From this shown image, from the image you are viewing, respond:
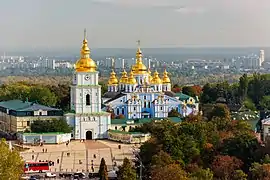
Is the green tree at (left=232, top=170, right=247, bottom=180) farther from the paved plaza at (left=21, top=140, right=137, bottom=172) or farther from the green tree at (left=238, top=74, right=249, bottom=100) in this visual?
the green tree at (left=238, top=74, right=249, bottom=100)

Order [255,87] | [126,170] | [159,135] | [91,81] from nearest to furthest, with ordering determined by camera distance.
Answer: [126,170]
[159,135]
[91,81]
[255,87]

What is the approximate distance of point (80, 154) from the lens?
2462 centimetres

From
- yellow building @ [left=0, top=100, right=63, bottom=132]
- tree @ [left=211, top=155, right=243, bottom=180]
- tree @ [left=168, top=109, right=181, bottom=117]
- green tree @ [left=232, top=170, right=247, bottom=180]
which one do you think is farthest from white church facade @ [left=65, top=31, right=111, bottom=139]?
green tree @ [left=232, top=170, right=247, bottom=180]

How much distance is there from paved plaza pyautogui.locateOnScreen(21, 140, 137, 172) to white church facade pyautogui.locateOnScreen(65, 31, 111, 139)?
0.71 m

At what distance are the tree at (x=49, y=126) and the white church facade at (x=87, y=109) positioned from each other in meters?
0.76

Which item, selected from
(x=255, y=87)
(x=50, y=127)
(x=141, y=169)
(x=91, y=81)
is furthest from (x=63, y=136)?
(x=255, y=87)

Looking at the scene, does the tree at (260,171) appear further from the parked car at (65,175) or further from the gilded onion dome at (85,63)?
the gilded onion dome at (85,63)

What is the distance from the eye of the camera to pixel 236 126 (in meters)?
23.3

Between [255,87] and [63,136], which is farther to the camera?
[255,87]

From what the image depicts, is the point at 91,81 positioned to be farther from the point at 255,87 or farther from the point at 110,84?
the point at 255,87

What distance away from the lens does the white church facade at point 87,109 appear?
28688mm

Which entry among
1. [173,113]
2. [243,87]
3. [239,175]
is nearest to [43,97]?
[173,113]

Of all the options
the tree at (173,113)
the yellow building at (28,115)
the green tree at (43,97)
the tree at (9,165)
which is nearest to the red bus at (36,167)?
the tree at (9,165)

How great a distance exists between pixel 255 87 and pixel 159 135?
2209cm
